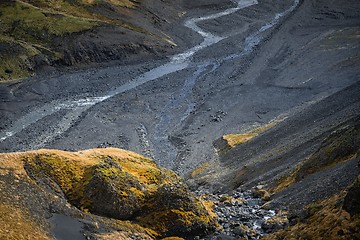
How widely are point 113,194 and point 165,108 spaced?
150ft

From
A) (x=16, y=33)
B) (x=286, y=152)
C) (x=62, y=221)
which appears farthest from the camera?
(x=16, y=33)

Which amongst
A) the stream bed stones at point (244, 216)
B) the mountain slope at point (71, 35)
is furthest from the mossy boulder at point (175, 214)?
the mountain slope at point (71, 35)

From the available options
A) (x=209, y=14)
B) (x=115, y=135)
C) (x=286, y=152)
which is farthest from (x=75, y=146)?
(x=209, y=14)

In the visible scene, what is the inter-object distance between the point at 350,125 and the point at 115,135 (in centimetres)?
3379

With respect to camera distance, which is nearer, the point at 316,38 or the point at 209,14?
the point at 316,38

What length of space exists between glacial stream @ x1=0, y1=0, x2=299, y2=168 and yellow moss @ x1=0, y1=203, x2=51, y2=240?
3050 centimetres

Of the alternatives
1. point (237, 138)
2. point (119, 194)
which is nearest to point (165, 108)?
point (237, 138)

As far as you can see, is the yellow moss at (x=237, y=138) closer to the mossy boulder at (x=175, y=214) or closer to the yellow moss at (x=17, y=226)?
the mossy boulder at (x=175, y=214)

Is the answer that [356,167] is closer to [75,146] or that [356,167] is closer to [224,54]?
[75,146]

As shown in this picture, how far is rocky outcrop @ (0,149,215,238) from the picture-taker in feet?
90.4

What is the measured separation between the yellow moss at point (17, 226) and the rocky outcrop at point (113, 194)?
158 centimetres

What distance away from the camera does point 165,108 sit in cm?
7294

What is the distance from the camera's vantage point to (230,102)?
7125 cm

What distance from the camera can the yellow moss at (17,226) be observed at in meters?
22.6
